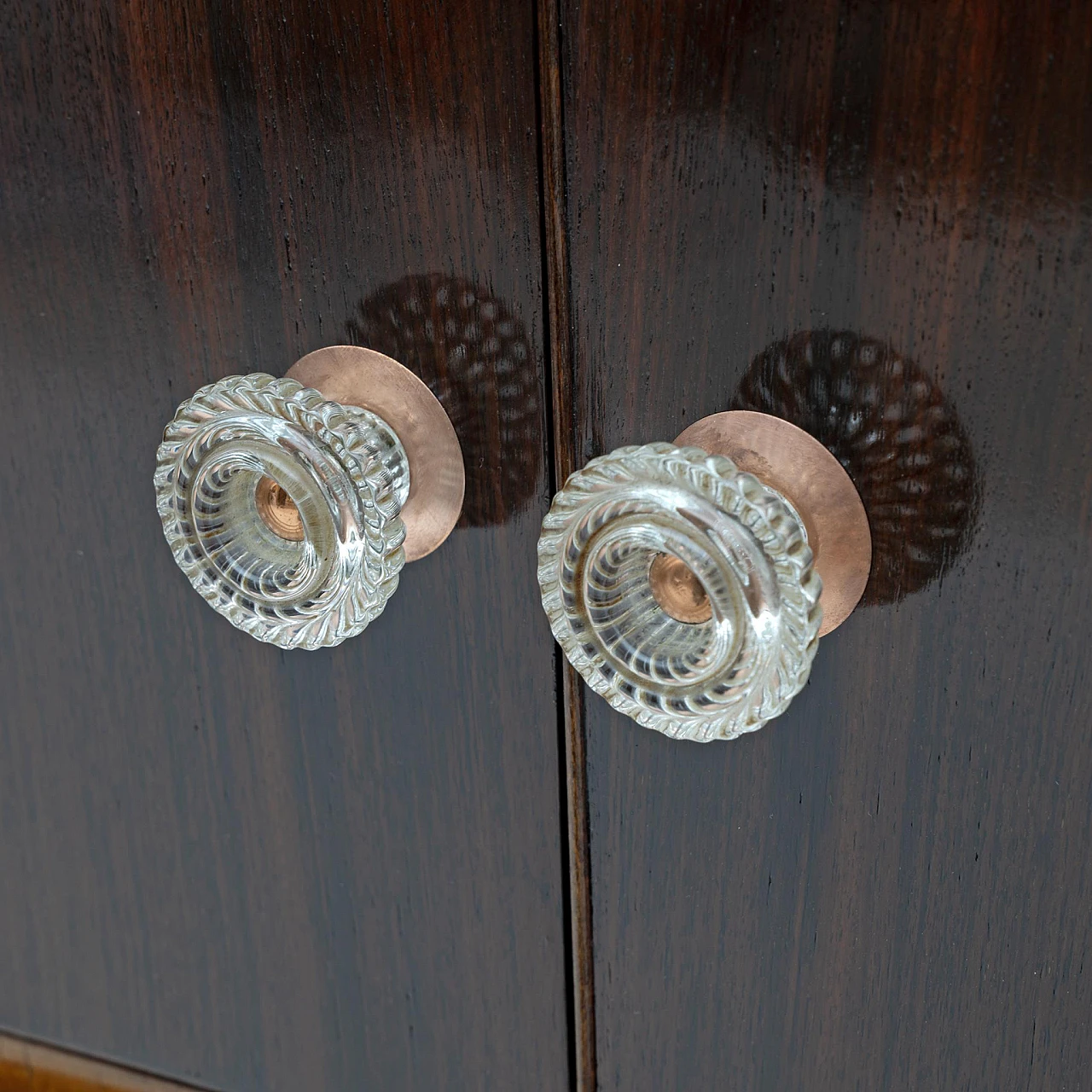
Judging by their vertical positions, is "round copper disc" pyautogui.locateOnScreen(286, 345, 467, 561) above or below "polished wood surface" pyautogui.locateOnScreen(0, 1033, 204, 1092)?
above

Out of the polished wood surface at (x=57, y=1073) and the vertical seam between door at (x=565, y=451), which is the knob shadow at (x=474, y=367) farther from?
the polished wood surface at (x=57, y=1073)

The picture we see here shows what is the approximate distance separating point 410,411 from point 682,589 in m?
0.11

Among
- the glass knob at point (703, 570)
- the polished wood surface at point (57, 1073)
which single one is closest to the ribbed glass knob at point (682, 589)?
the glass knob at point (703, 570)

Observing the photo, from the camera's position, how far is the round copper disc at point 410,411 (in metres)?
0.31

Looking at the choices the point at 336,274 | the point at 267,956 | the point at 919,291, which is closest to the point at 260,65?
the point at 336,274

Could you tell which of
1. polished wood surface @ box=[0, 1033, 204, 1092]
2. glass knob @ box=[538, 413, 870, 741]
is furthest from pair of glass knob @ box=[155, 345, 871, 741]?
polished wood surface @ box=[0, 1033, 204, 1092]

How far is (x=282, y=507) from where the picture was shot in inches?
11.1

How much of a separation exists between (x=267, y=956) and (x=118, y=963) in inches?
3.3

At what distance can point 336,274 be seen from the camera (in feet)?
1.00

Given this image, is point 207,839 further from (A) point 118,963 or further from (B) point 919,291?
(B) point 919,291

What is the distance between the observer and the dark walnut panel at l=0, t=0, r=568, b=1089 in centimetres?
29

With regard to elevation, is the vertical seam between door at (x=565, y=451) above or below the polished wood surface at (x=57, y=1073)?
above

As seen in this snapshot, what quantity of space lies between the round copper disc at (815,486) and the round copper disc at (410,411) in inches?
2.9

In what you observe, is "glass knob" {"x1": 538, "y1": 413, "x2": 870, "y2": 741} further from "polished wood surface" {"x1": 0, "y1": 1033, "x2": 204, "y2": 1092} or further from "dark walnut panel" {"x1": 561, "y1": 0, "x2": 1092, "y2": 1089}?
"polished wood surface" {"x1": 0, "y1": 1033, "x2": 204, "y2": 1092}
